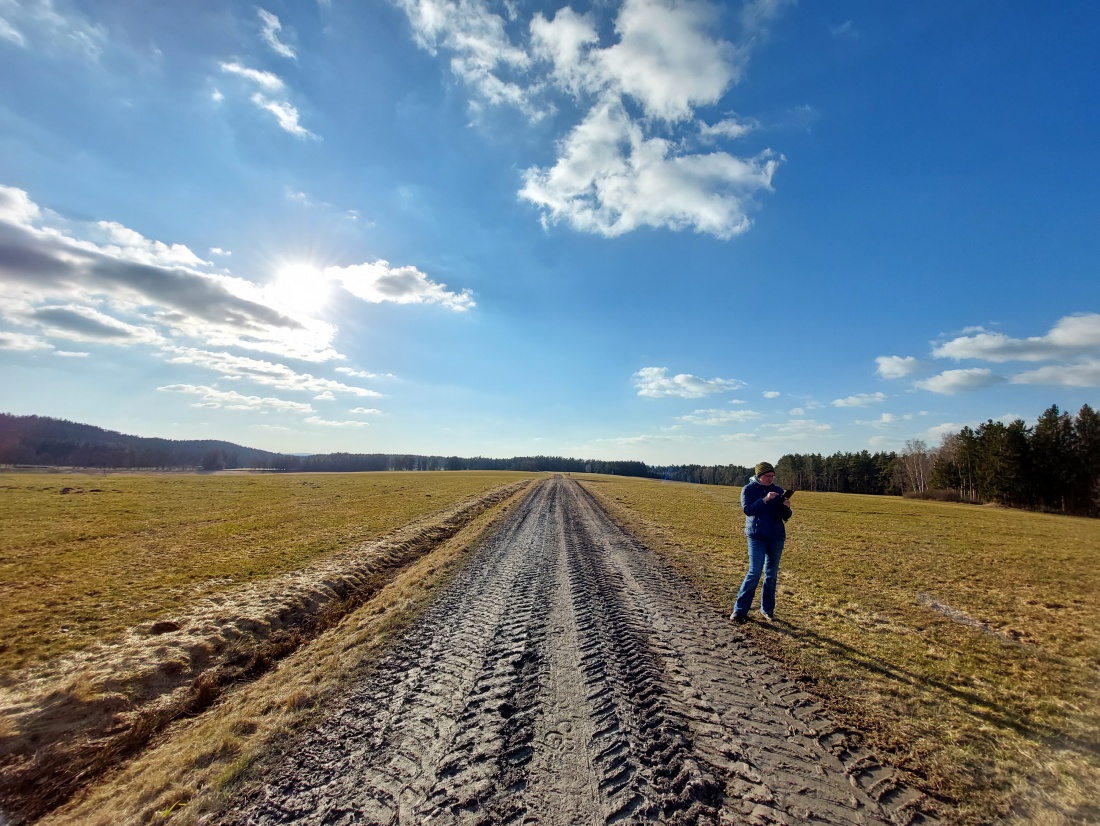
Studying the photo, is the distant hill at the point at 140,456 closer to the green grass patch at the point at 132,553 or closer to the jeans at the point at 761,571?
the green grass patch at the point at 132,553

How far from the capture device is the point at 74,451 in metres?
125

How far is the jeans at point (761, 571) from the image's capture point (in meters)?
8.00

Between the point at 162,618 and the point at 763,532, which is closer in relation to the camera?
the point at 763,532

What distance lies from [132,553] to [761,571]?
64.9ft

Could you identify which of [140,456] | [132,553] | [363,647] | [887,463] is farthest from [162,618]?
[140,456]

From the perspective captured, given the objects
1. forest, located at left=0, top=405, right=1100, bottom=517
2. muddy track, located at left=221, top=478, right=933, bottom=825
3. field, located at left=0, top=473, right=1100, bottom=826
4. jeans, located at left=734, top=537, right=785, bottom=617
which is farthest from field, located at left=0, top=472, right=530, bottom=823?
forest, located at left=0, top=405, right=1100, bottom=517

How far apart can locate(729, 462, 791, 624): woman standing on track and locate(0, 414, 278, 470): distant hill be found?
17263 cm

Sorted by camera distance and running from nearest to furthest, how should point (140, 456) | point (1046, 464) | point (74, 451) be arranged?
point (1046, 464), point (74, 451), point (140, 456)

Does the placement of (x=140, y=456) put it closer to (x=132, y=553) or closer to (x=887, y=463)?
(x=132, y=553)

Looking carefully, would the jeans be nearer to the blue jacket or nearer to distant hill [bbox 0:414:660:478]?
the blue jacket

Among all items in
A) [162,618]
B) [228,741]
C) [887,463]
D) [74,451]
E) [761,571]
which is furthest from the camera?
[74,451]

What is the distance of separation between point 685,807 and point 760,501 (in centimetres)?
544

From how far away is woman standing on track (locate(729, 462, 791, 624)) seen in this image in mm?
7898

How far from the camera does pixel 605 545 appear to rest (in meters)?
15.9
